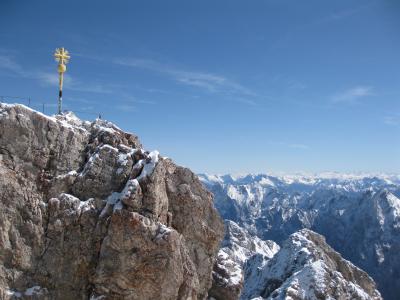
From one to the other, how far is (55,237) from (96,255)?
3652 millimetres

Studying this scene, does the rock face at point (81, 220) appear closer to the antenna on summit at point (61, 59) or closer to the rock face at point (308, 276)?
the antenna on summit at point (61, 59)

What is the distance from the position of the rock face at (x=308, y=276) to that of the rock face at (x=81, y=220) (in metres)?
46.7

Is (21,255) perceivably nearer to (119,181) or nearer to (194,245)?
(119,181)

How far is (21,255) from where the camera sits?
39656 mm

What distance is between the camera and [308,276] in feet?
292

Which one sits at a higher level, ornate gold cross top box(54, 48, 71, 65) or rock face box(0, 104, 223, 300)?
ornate gold cross top box(54, 48, 71, 65)

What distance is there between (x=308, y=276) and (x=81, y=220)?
58.4 meters

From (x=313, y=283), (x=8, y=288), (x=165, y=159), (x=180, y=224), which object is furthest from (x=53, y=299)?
(x=313, y=283)

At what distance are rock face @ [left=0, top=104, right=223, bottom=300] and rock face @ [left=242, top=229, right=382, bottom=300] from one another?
4667 cm

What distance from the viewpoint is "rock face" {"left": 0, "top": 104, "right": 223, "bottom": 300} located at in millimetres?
39938

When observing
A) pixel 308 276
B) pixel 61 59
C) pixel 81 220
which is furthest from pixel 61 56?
pixel 308 276

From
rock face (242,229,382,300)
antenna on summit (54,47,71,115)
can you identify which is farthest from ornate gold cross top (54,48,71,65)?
rock face (242,229,382,300)

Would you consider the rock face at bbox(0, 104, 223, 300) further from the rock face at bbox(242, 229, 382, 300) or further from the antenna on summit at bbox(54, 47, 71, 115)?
the rock face at bbox(242, 229, 382, 300)

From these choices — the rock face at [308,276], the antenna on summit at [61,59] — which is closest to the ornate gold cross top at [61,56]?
the antenna on summit at [61,59]
